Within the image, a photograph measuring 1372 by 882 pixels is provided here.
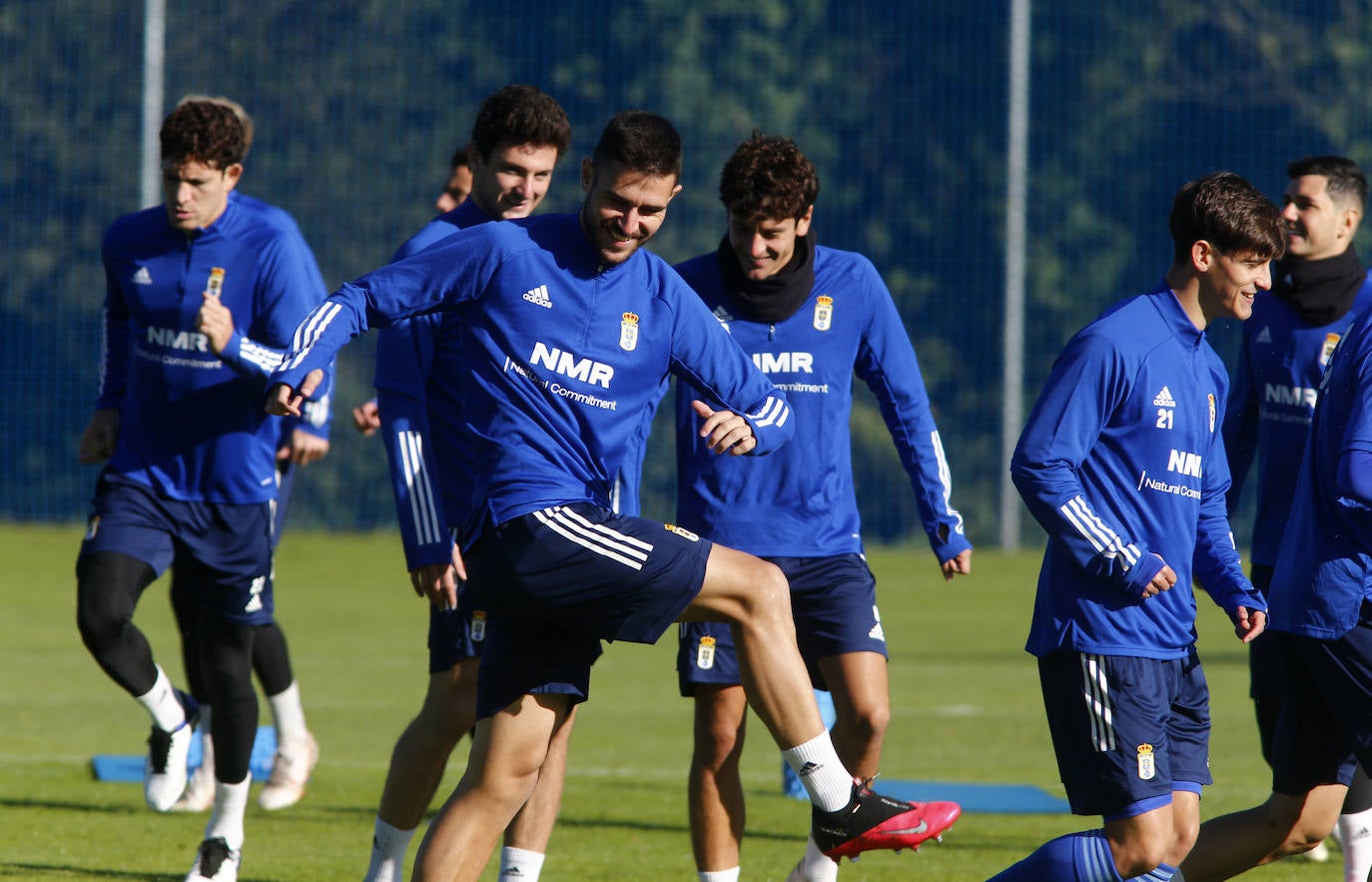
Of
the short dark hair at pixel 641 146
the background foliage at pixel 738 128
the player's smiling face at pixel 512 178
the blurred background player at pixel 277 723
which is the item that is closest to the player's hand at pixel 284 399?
the short dark hair at pixel 641 146

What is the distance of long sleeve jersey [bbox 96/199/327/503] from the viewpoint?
635 cm

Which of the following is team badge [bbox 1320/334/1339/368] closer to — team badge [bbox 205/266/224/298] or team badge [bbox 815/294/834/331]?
team badge [bbox 815/294/834/331]

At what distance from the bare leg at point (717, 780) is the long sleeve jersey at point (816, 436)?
50 cm

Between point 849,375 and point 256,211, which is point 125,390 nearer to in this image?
point 256,211

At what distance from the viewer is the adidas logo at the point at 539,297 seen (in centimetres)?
447

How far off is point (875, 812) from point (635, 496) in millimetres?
1185

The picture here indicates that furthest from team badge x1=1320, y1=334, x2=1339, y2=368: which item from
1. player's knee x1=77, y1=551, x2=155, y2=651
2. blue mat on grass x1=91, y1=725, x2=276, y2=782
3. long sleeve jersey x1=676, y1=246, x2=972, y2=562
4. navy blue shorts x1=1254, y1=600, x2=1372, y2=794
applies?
blue mat on grass x1=91, y1=725, x2=276, y2=782

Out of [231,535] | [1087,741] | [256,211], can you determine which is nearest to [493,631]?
[1087,741]

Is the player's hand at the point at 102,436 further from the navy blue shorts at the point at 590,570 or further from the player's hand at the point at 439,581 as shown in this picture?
the navy blue shorts at the point at 590,570

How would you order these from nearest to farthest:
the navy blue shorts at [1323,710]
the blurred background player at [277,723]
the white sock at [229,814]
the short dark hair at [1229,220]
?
the short dark hair at [1229,220] < the navy blue shorts at [1323,710] < the white sock at [229,814] < the blurred background player at [277,723]

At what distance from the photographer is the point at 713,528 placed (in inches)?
231

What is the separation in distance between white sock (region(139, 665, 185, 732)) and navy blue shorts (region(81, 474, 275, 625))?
31 centimetres

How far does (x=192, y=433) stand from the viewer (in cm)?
637

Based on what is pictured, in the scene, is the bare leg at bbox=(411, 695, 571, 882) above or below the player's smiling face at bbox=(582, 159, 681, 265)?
below
